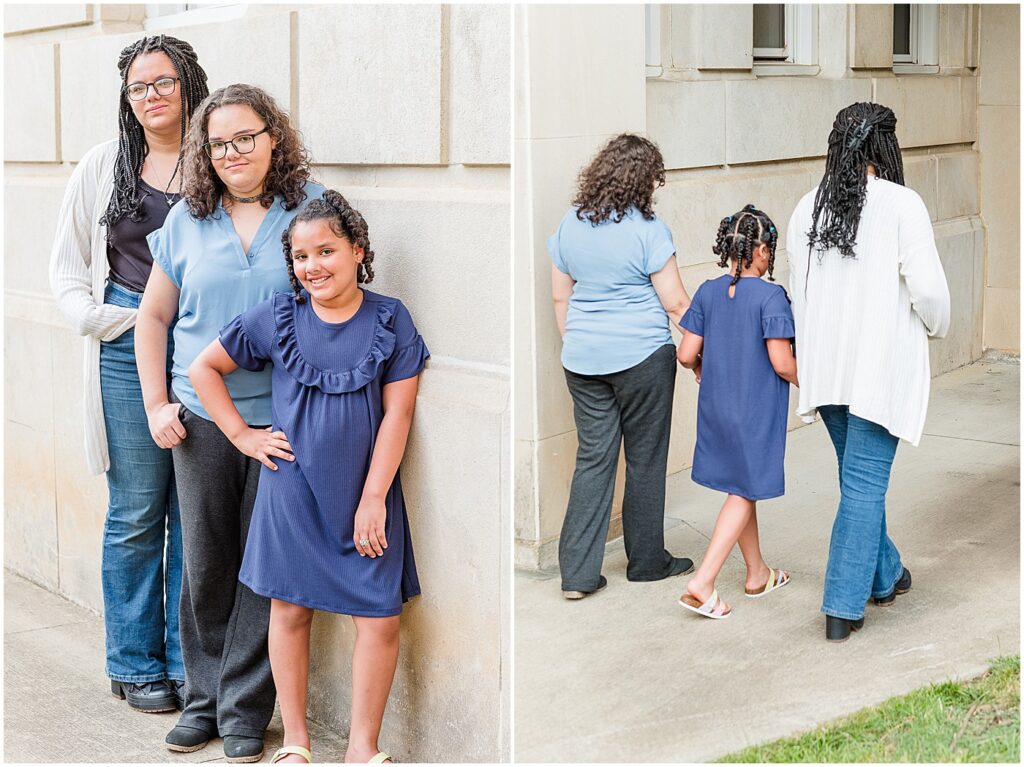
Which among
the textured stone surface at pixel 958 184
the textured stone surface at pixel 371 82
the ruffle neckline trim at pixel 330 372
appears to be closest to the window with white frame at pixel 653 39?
the textured stone surface at pixel 371 82

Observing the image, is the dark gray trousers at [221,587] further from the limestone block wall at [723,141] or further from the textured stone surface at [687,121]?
the textured stone surface at [687,121]

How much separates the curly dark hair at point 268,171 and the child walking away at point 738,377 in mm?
1636

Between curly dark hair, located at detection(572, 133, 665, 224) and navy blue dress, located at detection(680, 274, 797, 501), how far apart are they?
1.34 ft

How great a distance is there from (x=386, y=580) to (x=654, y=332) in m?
1.69

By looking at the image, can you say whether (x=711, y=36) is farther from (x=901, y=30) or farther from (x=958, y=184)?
(x=958, y=184)

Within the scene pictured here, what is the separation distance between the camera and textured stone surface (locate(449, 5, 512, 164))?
3439 millimetres

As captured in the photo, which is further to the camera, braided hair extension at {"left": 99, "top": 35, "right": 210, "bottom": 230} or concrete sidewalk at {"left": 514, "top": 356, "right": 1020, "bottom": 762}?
braided hair extension at {"left": 99, "top": 35, "right": 210, "bottom": 230}

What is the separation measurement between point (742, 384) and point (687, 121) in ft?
7.12

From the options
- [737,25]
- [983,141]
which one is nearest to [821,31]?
[737,25]

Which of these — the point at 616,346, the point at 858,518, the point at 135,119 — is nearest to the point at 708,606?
the point at 858,518

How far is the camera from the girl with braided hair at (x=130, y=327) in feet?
13.4

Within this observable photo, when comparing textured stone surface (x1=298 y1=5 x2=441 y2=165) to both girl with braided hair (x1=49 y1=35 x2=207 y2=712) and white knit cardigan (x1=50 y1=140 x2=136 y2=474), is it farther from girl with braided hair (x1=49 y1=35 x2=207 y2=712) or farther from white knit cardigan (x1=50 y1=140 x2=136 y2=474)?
white knit cardigan (x1=50 y1=140 x2=136 y2=474)

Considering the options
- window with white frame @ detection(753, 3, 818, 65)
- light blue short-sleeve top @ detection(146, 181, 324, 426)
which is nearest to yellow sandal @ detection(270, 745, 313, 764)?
light blue short-sleeve top @ detection(146, 181, 324, 426)

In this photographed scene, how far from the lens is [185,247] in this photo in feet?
12.4
